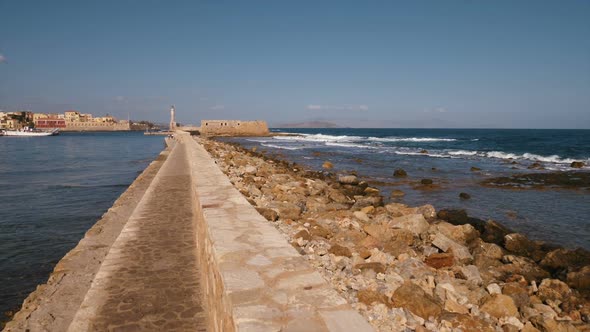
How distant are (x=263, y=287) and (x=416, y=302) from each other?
1.94 meters

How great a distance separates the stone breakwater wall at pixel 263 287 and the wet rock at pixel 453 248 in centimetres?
338

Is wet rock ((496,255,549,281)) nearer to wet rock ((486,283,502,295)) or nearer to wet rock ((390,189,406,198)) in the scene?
wet rock ((486,283,502,295))

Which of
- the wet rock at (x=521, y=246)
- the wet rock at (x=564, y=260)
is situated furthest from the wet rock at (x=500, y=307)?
the wet rock at (x=521, y=246)

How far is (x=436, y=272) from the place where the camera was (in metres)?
5.07

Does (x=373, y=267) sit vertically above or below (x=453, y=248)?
above

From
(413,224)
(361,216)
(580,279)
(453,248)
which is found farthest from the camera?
(361,216)

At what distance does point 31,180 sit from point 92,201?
6843mm

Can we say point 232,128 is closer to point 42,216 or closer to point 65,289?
point 42,216

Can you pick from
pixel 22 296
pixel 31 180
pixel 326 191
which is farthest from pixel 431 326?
pixel 31 180

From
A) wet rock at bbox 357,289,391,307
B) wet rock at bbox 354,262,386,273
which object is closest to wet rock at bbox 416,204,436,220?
wet rock at bbox 354,262,386,273

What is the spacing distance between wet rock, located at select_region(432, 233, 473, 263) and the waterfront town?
131 meters

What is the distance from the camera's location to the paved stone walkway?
11.4 feet

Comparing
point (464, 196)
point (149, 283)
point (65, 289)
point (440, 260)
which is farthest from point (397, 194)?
point (65, 289)

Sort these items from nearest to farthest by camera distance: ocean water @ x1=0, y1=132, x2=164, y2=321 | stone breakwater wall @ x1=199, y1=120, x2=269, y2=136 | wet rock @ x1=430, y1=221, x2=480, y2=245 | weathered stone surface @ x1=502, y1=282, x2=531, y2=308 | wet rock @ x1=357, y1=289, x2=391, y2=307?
wet rock @ x1=357, y1=289, x2=391, y2=307
weathered stone surface @ x1=502, y1=282, x2=531, y2=308
ocean water @ x1=0, y1=132, x2=164, y2=321
wet rock @ x1=430, y1=221, x2=480, y2=245
stone breakwater wall @ x1=199, y1=120, x2=269, y2=136
